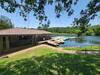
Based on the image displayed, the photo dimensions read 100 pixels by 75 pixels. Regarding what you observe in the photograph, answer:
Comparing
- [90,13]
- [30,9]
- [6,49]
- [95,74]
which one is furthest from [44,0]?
[6,49]

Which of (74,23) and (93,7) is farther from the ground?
(93,7)

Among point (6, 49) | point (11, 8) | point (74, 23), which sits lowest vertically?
point (6, 49)

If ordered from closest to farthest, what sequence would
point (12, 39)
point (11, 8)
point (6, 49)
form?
point (11, 8), point (6, 49), point (12, 39)

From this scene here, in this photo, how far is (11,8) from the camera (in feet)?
36.8

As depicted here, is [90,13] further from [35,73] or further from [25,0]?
[35,73]

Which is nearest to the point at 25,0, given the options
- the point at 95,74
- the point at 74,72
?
the point at 74,72

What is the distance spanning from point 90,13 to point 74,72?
418cm

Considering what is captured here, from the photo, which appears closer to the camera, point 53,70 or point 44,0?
point 44,0

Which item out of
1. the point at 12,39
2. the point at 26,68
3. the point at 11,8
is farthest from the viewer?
the point at 12,39

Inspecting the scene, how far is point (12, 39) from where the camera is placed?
2917 cm

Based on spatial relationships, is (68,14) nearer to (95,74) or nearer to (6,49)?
(95,74)

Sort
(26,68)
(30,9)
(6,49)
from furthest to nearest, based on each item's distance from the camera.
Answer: (6,49) → (26,68) → (30,9)

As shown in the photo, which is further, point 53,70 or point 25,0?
point 53,70

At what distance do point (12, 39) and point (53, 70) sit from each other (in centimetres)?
1791
